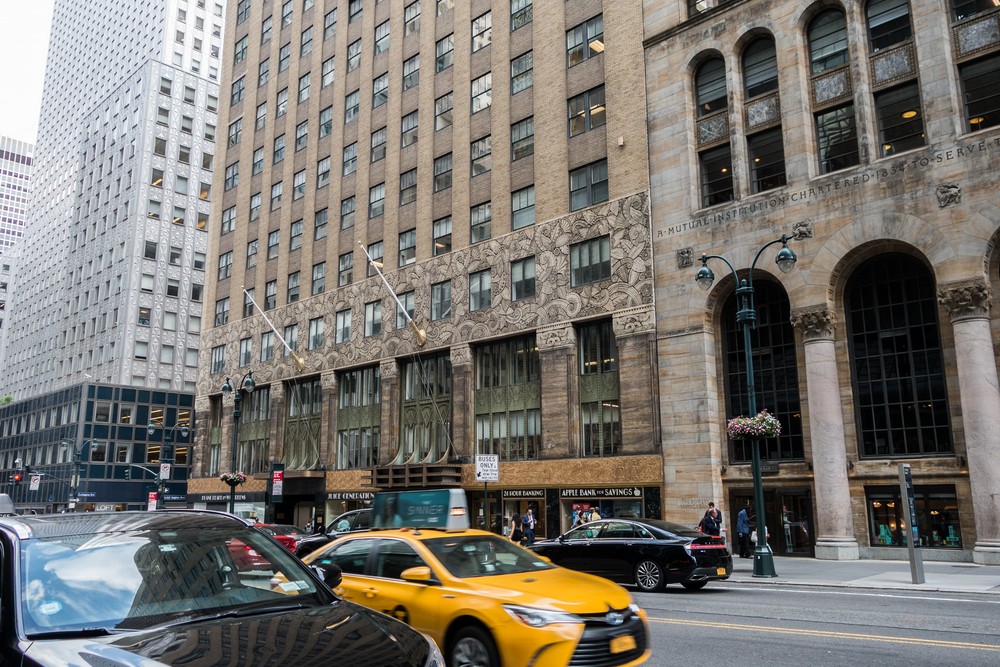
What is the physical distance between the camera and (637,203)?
32031 mm

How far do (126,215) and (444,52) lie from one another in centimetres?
5056

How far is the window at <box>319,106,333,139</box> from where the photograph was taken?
163 feet

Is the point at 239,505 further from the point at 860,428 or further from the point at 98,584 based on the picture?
the point at 98,584

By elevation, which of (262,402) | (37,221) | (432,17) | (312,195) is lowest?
(262,402)

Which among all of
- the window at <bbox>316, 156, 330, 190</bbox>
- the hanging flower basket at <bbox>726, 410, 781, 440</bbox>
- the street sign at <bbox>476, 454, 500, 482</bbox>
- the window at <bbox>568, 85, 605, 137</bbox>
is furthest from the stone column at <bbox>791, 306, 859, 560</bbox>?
the window at <bbox>316, 156, 330, 190</bbox>

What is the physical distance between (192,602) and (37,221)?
114480mm

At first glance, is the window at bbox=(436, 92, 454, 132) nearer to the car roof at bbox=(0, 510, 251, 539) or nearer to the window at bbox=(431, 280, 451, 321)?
the window at bbox=(431, 280, 451, 321)

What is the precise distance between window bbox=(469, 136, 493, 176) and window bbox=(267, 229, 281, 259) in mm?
17898

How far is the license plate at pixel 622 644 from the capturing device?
7043mm

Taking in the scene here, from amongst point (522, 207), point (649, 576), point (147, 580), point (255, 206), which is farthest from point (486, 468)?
point (255, 206)

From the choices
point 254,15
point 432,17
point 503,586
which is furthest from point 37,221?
point 503,586

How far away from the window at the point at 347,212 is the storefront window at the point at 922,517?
32.2 metres

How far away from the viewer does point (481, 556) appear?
859 centimetres

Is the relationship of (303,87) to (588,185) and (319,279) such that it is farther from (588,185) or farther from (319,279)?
(588,185)
